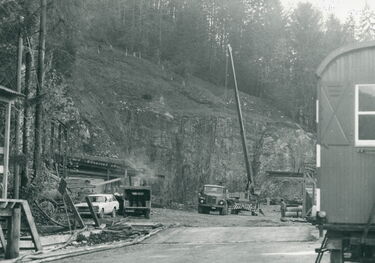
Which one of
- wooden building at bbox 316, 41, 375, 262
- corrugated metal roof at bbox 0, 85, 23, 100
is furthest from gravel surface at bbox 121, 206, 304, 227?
wooden building at bbox 316, 41, 375, 262

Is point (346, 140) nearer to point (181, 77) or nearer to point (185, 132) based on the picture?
point (185, 132)

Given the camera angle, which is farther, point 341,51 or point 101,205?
point 101,205

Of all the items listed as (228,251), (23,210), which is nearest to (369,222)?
(228,251)

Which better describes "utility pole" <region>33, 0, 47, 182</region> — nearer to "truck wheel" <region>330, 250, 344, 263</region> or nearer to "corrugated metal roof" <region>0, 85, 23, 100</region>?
"corrugated metal roof" <region>0, 85, 23, 100</region>

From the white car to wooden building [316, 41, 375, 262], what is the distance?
23462 millimetres

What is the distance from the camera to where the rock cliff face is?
59.8 meters

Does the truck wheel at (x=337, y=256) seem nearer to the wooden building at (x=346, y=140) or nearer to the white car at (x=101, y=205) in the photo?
the wooden building at (x=346, y=140)

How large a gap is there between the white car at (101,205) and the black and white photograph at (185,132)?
111mm

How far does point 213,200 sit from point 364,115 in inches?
1324

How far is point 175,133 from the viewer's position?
66.7 metres

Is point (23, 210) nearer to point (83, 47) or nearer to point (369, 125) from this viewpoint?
point (369, 125)

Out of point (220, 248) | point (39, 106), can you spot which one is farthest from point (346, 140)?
point (39, 106)

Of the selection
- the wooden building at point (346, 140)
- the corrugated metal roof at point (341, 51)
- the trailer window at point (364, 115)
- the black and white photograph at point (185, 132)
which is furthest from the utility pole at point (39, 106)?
the trailer window at point (364, 115)

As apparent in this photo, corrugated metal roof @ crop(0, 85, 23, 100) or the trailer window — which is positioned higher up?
corrugated metal roof @ crop(0, 85, 23, 100)
